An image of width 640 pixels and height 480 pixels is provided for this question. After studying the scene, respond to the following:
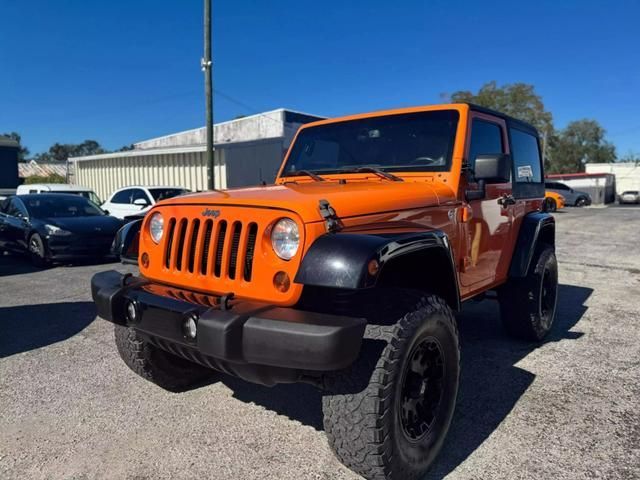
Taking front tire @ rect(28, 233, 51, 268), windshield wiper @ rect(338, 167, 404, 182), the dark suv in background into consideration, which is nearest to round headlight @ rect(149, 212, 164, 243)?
windshield wiper @ rect(338, 167, 404, 182)

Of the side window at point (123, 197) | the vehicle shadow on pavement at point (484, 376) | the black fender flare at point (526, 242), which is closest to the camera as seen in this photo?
the vehicle shadow on pavement at point (484, 376)

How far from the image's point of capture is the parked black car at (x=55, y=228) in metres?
8.80

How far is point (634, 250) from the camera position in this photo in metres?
11.5

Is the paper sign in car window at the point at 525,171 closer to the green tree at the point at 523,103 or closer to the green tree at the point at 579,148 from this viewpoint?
the green tree at the point at 523,103

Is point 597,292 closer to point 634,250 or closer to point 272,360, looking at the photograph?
point 634,250

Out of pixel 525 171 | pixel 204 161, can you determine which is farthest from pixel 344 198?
pixel 204 161

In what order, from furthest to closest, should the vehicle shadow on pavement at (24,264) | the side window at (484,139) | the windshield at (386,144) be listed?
the vehicle shadow on pavement at (24,264) < the side window at (484,139) < the windshield at (386,144)

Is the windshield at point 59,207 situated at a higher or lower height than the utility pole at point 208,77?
lower

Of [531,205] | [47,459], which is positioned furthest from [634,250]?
[47,459]

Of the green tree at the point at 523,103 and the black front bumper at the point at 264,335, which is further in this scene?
the green tree at the point at 523,103

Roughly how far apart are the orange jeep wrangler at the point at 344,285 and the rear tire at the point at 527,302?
2.92 feet

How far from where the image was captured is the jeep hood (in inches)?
95.7

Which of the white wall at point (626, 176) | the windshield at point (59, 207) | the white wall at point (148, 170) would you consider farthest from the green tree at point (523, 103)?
→ the windshield at point (59, 207)

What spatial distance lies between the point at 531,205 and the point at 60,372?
427cm
